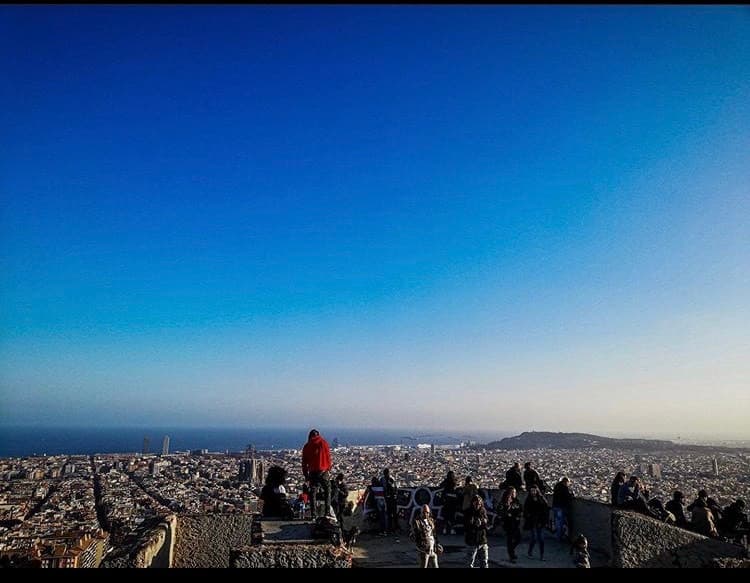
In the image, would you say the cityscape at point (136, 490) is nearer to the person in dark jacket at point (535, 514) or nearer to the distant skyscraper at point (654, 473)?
the distant skyscraper at point (654, 473)

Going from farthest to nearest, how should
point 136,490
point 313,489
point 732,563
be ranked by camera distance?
point 136,490 → point 313,489 → point 732,563

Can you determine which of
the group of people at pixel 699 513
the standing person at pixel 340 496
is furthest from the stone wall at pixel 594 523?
the standing person at pixel 340 496

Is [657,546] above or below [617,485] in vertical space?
below

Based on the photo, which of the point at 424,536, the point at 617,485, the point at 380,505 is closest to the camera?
the point at 424,536

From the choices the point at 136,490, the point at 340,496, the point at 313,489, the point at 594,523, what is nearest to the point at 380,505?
the point at 340,496

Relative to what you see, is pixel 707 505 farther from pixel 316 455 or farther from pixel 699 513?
pixel 316 455

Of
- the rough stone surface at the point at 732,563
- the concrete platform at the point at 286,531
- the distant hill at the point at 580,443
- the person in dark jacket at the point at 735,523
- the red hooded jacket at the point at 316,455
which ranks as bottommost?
the distant hill at the point at 580,443
